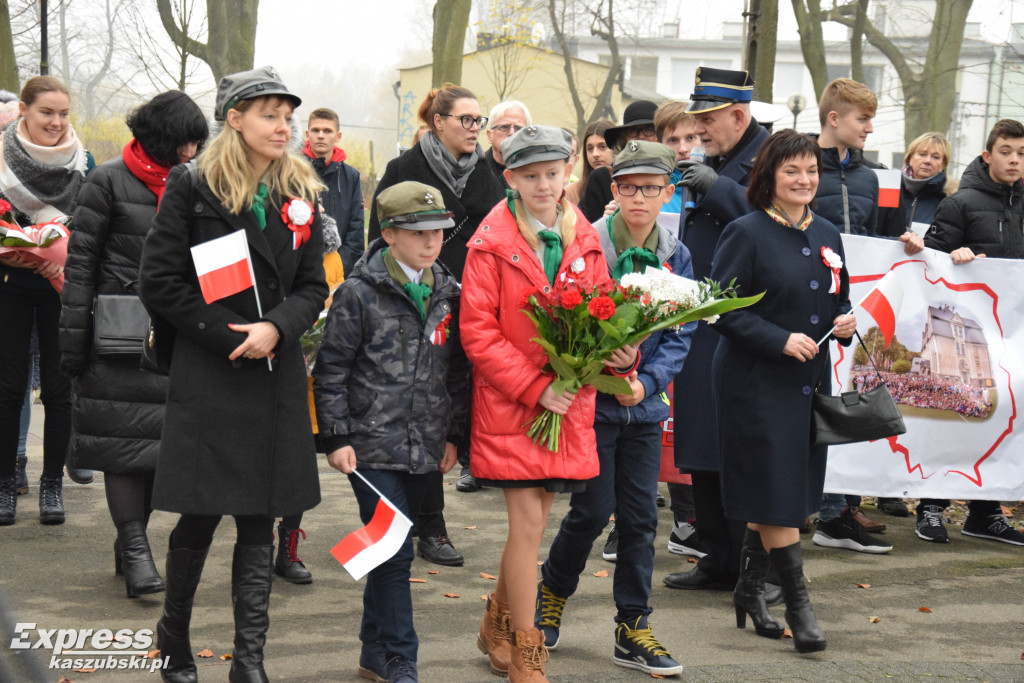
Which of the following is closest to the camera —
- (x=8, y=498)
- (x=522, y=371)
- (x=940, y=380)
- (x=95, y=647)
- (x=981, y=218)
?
(x=522, y=371)

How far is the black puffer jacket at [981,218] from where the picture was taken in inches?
300

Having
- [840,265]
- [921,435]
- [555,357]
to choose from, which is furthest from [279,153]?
[921,435]

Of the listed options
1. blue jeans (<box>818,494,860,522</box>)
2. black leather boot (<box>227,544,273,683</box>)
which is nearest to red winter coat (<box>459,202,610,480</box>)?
black leather boot (<box>227,544,273,683</box>)

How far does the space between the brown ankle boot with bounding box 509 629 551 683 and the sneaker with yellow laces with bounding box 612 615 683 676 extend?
0.50 meters

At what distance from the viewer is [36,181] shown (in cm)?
676

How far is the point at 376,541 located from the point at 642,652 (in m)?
1.24

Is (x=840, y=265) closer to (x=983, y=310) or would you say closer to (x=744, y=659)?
(x=744, y=659)

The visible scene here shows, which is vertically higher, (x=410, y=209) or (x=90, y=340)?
(x=410, y=209)

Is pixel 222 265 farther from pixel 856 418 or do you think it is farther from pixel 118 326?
pixel 856 418

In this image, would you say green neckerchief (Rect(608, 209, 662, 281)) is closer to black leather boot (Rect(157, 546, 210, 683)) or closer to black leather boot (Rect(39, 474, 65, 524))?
black leather boot (Rect(157, 546, 210, 683))

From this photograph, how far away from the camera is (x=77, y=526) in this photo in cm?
674

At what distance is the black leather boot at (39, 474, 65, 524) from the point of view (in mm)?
6742

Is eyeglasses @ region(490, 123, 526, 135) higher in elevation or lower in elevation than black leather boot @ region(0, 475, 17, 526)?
higher

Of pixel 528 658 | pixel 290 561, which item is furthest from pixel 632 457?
pixel 290 561
